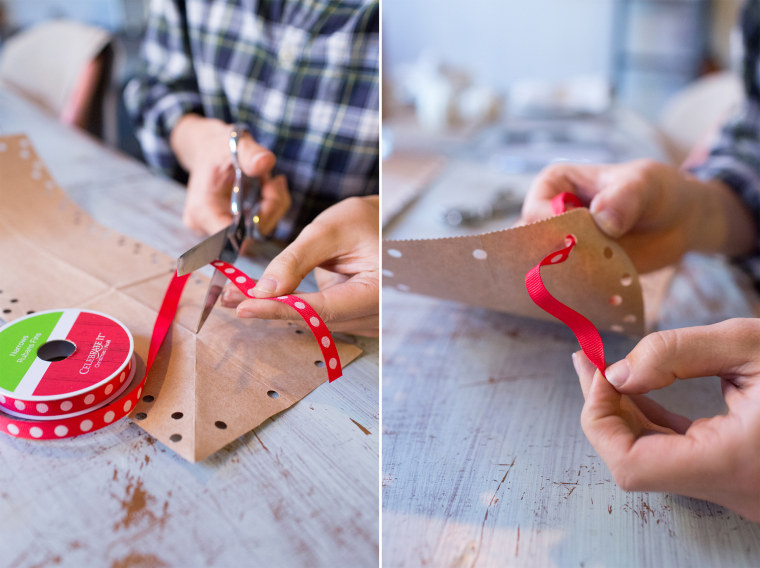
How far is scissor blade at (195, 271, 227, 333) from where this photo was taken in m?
0.50

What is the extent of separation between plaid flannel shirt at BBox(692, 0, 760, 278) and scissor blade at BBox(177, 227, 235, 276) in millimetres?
654

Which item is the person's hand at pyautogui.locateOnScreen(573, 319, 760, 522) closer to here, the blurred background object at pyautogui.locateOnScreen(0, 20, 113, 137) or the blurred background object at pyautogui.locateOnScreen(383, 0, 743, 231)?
the blurred background object at pyautogui.locateOnScreen(383, 0, 743, 231)

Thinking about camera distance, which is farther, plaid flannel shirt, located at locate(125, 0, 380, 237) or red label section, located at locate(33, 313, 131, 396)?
plaid flannel shirt, located at locate(125, 0, 380, 237)

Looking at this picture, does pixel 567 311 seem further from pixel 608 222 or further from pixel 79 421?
pixel 79 421

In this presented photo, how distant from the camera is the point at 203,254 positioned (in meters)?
0.52

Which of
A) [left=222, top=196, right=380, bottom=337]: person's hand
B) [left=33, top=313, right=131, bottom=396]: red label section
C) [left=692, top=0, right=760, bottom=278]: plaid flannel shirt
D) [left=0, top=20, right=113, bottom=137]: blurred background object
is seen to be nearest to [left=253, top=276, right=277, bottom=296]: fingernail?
[left=222, top=196, right=380, bottom=337]: person's hand

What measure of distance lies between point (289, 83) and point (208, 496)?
58cm

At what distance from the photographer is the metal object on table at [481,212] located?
0.89 m

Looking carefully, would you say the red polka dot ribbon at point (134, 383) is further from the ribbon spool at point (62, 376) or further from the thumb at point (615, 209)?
the thumb at point (615, 209)

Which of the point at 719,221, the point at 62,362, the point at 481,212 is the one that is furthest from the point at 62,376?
the point at 719,221

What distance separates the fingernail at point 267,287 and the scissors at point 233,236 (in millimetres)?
61

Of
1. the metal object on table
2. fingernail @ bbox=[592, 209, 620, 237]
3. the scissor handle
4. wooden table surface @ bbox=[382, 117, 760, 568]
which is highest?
fingernail @ bbox=[592, 209, 620, 237]

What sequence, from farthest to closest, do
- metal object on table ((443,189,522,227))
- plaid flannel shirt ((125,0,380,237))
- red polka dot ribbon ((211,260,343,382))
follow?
metal object on table ((443,189,522,227))
plaid flannel shirt ((125,0,380,237))
red polka dot ribbon ((211,260,343,382))

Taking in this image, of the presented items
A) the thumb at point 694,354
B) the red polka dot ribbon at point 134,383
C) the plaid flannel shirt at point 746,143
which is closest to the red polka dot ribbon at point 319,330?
the red polka dot ribbon at point 134,383
